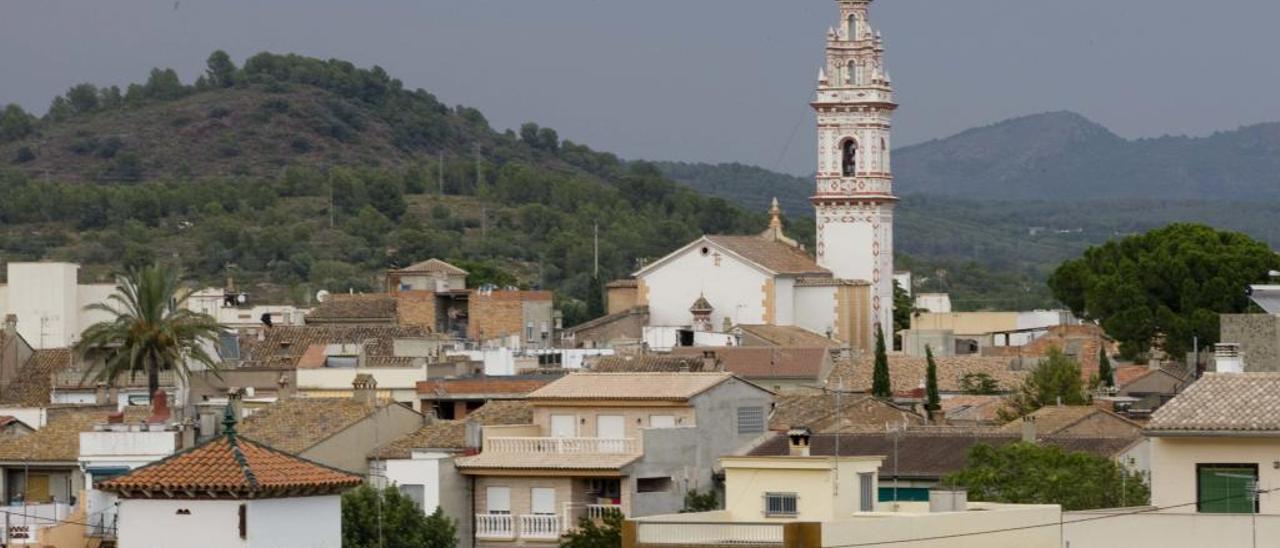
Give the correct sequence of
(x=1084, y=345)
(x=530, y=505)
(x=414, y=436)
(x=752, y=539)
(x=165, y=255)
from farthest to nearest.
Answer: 1. (x=165, y=255)
2. (x=1084, y=345)
3. (x=414, y=436)
4. (x=530, y=505)
5. (x=752, y=539)

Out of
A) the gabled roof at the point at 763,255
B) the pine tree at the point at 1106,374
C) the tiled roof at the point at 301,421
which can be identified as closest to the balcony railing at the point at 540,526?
the tiled roof at the point at 301,421

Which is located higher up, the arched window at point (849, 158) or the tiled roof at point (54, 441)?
the arched window at point (849, 158)

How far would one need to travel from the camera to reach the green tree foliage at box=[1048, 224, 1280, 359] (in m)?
93.9

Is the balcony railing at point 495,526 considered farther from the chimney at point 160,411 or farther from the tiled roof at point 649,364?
the tiled roof at point 649,364

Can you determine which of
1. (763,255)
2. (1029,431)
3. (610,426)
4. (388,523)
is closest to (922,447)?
(1029,431)

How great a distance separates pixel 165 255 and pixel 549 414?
419 ft

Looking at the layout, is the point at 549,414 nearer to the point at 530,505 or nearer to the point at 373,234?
the point at 530,505

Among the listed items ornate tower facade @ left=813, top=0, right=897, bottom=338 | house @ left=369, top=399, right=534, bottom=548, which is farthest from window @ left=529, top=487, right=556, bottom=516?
ornate tower facade @ left=813, top=0, right=897, bottom=338

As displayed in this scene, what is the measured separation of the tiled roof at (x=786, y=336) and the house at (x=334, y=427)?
3872cm

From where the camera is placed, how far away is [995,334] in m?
128

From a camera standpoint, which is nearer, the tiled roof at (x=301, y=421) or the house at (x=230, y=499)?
the house at (x=230, y=499)

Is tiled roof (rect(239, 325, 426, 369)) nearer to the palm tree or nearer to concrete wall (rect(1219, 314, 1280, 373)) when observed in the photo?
the palm tree

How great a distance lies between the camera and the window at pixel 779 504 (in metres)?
45.1

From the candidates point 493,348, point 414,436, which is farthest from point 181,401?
point 493,348
